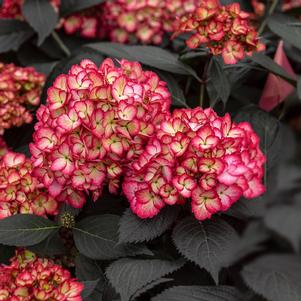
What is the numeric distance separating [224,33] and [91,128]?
395mm

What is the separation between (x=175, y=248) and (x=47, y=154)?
0.32 m

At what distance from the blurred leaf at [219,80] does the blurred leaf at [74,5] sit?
1.62 feet

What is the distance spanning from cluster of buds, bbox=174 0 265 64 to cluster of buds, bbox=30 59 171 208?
0.73ft

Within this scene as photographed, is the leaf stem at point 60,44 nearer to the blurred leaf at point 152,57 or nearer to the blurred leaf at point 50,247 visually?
the blurred leaf at point 152,57

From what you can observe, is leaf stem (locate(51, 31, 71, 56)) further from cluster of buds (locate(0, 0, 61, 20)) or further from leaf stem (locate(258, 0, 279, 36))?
leaf stem (locate(258, 0, 279, 36))

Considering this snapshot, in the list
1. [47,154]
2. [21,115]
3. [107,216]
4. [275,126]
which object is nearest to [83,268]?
[107,216]

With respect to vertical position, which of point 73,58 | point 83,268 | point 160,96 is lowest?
point 83,268

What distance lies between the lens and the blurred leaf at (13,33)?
6.17ft

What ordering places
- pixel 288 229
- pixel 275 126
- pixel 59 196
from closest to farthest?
pixel 288 229 < pixel 59 196 < pixel 275 126

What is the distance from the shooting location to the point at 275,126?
1.53 metres

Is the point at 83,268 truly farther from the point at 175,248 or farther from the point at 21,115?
the point at 21,115

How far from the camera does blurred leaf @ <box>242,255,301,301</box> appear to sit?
1.11 m

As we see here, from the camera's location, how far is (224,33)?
1.37m

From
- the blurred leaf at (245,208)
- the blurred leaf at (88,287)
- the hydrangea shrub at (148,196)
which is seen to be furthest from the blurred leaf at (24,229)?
the blurred leaf at (245,208)
